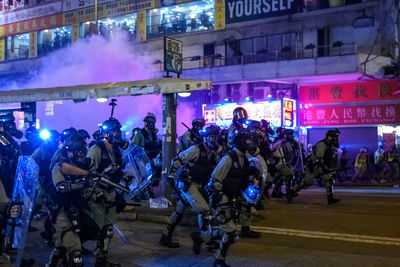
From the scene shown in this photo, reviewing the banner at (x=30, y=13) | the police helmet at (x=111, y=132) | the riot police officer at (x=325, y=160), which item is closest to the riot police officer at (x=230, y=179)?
the police helmet at (x=111, y=132)

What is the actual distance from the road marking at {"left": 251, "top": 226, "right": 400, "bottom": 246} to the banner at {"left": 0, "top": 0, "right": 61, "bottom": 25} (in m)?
25.7

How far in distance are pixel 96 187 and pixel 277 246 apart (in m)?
2.99

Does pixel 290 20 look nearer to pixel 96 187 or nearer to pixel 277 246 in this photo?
pixel 277 246

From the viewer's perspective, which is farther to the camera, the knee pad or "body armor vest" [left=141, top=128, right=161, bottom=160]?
"body armor vest" [left=141, top=128, right=161, bottom=160]

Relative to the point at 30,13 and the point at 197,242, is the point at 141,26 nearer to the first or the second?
the point at 30,13

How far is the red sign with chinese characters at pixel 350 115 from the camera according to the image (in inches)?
726

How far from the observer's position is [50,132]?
7711 mm

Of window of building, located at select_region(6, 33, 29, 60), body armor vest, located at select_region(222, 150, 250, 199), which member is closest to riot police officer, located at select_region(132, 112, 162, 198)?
A: body armor vest, located at select_region(222, 150, 250, 199)

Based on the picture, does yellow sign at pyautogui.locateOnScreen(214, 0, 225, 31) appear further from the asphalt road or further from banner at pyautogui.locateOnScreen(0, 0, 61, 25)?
the asphalt road

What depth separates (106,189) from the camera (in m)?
5.31

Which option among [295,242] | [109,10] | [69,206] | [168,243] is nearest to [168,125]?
[168,243]

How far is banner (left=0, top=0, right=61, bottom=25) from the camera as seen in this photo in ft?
94.9

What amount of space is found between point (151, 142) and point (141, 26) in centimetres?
1645

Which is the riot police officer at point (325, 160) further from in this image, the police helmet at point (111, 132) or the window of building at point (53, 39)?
the window of building at point (53, 39)
